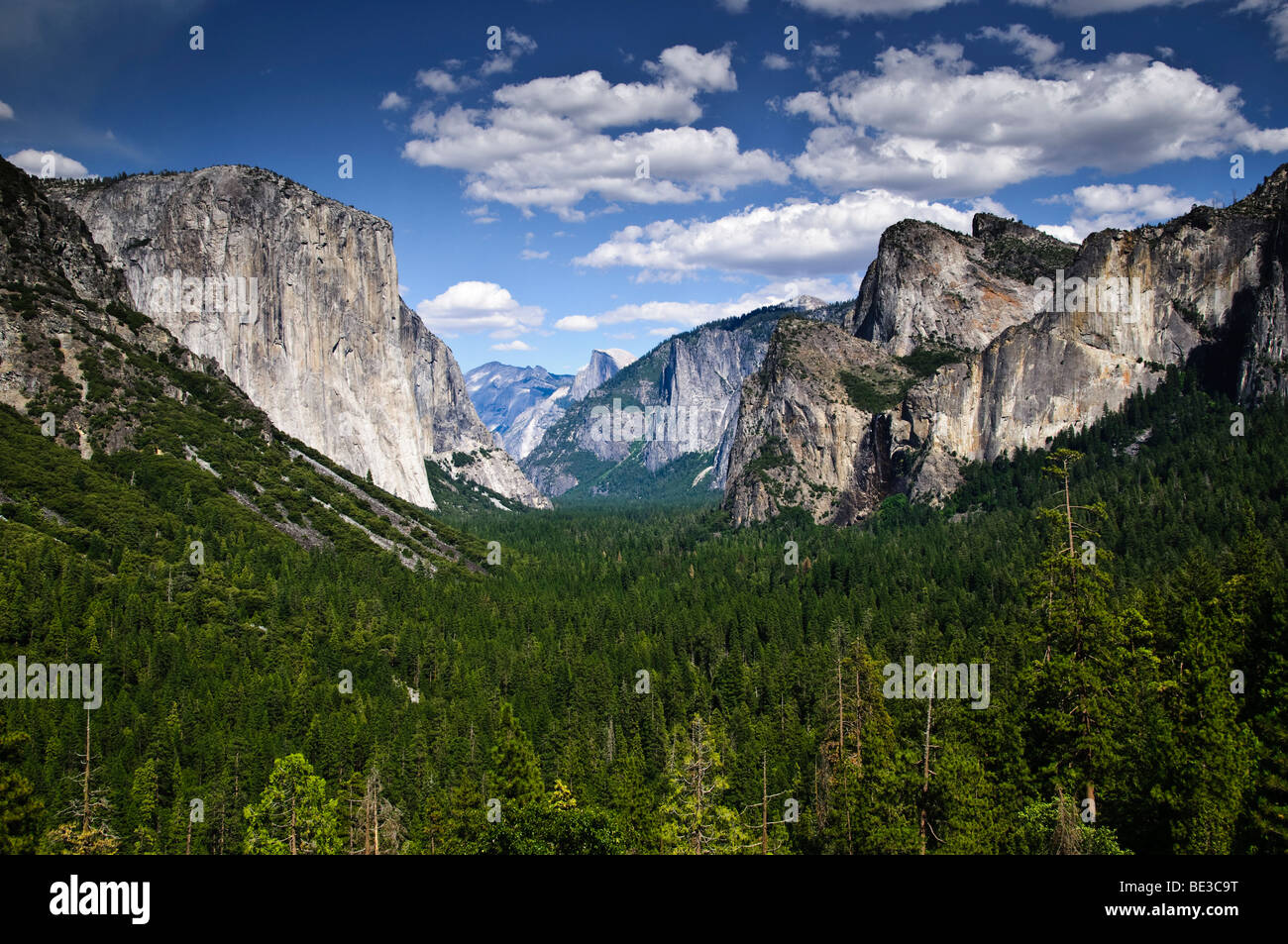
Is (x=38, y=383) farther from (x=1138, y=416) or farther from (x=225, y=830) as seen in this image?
(x=1138, y=416)

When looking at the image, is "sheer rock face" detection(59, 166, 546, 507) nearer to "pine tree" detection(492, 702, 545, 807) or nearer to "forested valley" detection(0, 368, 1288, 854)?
"forested valley" detection(0, 368, 1288, 854)

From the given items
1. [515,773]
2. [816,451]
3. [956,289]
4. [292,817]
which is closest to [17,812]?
[292,817]

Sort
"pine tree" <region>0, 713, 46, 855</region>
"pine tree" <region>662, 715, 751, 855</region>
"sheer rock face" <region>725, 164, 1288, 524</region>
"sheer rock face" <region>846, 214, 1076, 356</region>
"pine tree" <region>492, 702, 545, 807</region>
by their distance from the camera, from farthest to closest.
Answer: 1. "sheer rock face" <region>846, 214, 1076, 356</region>
2. "sheer rock face" <region>725, 164, 1288, 524</region>
3. "pine tree" <region>492, 702, 545, 807</region>
4. "pine tree" <region>662, 715, 751, 855</region>
5. "pine tree" <region>0, 713, 46, 855</region>

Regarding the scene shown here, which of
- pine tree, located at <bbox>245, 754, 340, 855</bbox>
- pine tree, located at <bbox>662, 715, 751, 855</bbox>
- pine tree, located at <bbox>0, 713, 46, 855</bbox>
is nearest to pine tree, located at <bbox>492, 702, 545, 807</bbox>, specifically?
pine tree, located at <bbox>245, 754, 340, 855</bbox>

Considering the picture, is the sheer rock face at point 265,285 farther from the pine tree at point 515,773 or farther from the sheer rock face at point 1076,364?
the pine tree at point 515,773

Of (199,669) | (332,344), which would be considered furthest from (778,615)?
(332,344)

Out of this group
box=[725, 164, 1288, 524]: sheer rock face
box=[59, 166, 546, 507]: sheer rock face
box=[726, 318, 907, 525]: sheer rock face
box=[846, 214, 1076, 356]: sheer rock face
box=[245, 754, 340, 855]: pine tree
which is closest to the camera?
box=[245, 754, 340, 855]: pine tree
